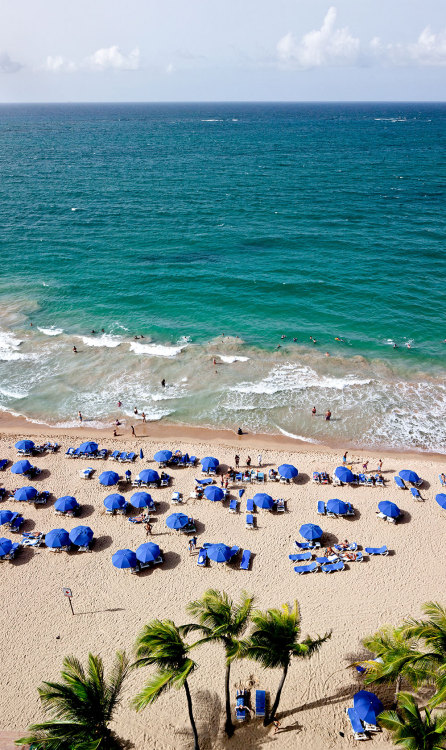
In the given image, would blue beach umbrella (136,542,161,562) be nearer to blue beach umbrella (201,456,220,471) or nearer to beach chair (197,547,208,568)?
beach chair (197,547,208,568)

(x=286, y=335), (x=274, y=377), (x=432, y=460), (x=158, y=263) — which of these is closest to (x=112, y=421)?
(x=274, y=377)

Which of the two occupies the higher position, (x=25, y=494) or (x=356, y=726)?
(x=25, y=494)

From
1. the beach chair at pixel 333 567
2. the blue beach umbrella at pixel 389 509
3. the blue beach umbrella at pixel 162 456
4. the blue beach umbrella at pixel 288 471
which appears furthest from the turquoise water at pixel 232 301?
the beach chair at pixel 333 567

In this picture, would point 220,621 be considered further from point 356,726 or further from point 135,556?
point 135,556

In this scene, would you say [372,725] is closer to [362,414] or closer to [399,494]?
[399,494]

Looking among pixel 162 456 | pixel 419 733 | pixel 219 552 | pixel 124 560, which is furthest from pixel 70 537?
pixel 419 733

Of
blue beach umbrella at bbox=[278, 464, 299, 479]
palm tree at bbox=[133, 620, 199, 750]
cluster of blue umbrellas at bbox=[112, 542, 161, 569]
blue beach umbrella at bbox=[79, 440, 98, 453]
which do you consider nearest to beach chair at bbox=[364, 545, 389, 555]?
blue beach umbrella at bbox=[278, 464, 299, 479]
